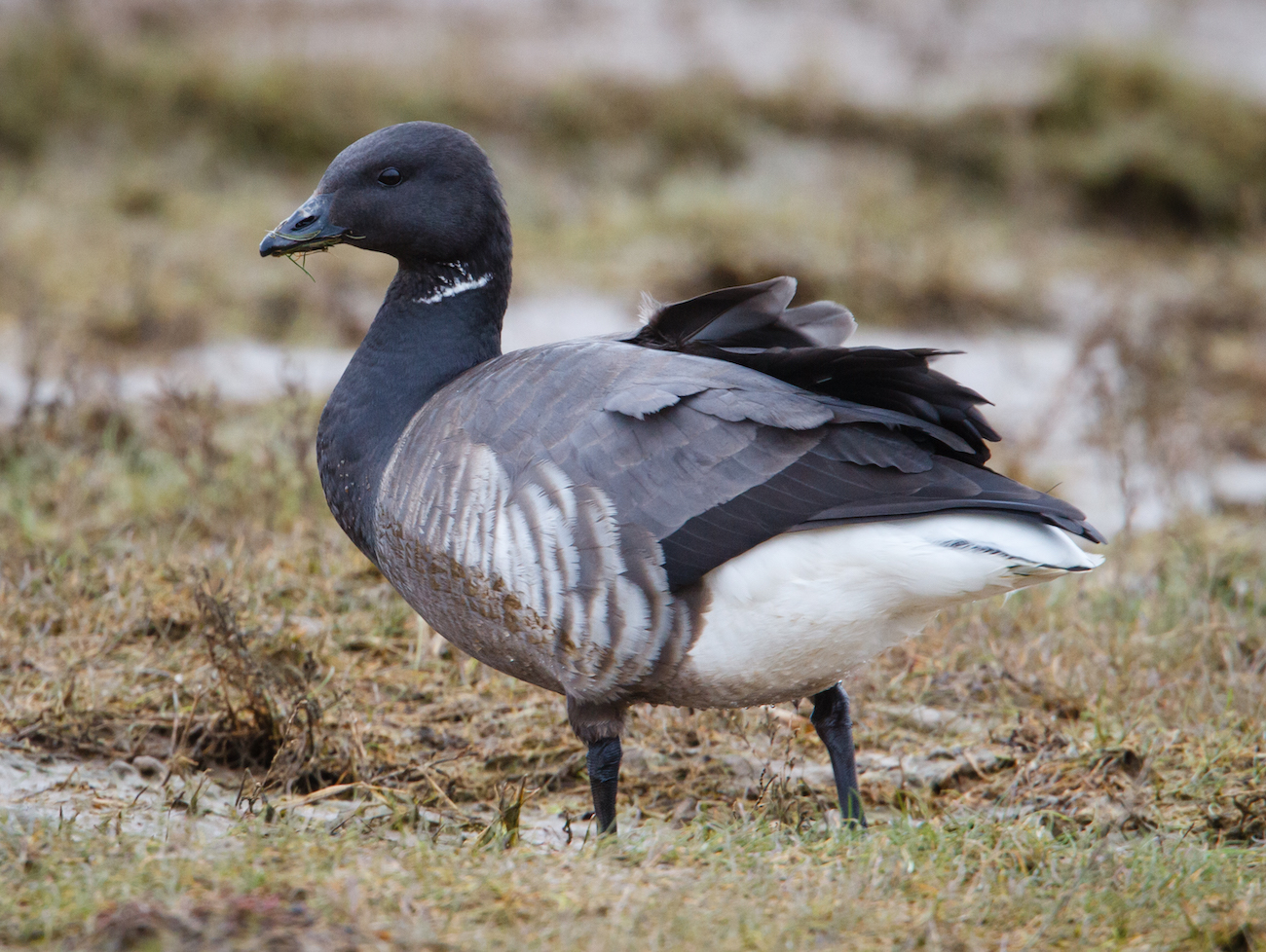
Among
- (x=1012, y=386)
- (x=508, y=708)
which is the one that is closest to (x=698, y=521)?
(x=508, y=708)

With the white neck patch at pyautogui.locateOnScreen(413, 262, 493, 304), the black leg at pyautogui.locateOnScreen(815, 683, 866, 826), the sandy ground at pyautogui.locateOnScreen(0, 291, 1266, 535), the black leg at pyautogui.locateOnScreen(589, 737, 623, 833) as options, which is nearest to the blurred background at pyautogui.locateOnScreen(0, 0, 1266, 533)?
the sandy ground at pyautogui.locateOnScreen(0, 291, 1266, 535)

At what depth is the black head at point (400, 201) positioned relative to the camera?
4023 mm

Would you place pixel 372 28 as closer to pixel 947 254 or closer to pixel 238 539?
pixel 947 254

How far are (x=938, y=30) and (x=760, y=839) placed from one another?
12.0 metres

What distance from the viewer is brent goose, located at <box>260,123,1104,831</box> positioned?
130 inches

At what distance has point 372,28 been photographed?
12.6 meters

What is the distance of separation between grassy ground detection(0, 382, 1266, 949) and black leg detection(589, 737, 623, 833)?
18cm

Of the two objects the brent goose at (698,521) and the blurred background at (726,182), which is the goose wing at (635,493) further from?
the blurred background at (726,182)

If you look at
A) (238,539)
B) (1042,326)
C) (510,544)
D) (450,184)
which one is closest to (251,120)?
(1042,326)

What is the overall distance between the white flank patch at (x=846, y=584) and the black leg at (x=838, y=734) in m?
0.29

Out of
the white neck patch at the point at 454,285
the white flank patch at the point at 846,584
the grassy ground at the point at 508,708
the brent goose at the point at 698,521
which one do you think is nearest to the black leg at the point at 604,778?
the brent goose at the point at 698,521

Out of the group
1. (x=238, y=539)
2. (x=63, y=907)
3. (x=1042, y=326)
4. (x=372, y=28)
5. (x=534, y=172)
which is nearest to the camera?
(x=63, y=907)

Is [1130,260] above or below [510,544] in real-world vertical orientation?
above

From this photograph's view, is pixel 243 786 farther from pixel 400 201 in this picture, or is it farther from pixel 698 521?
pixel 400 201
